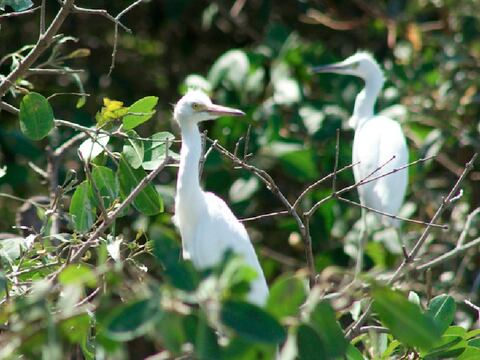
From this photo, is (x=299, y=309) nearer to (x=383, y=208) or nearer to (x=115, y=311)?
(x=115, y=311)

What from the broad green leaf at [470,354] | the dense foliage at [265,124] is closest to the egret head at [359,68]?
the dense foliage at [265,124]

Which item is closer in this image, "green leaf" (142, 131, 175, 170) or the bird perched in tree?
"green leaf" (142, 131, 175, 170)

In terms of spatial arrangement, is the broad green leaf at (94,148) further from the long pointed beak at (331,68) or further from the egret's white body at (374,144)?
the long pointed beak at (331,68)

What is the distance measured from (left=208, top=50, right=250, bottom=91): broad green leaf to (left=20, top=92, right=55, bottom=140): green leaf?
6.62ft

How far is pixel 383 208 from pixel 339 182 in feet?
1.49

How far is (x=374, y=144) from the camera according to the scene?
13.6 feet

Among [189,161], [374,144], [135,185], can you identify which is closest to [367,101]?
[374,144]

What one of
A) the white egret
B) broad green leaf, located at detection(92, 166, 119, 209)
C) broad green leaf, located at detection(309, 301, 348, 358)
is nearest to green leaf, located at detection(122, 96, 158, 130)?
broad green leaf, located at detection(92, 166, 119, 209)

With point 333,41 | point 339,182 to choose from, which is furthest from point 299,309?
point 333,41

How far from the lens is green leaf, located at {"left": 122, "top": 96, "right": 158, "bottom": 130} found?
7.66 ft

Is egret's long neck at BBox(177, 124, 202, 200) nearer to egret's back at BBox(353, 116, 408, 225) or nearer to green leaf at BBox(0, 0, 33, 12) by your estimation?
→ green leaf at BBox(0, 0, 33, 12)

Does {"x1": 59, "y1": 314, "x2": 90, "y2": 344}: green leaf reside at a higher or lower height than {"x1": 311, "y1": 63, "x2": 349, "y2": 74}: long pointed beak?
higher

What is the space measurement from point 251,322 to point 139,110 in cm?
111

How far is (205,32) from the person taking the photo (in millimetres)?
5074
